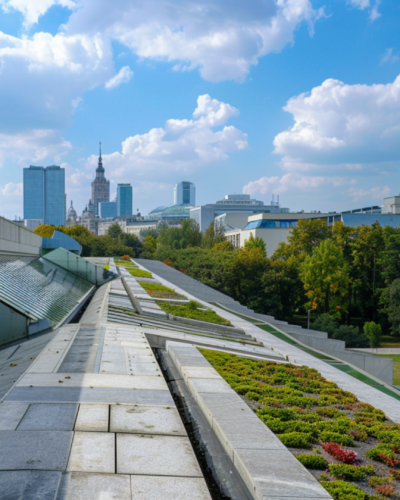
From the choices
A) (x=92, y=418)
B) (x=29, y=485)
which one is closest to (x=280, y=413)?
(x=92, y=418)

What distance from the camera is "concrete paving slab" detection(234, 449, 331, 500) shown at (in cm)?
402

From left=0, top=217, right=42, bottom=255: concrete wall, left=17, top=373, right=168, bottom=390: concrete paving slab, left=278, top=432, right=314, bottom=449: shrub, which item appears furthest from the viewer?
left=0, top=217, right=42, bottom=255: concrete wall

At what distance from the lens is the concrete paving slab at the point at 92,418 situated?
16.9ft

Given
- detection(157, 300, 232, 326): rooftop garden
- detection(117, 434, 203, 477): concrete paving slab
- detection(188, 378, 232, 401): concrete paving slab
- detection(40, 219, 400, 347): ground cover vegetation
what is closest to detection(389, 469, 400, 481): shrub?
detection(117, 434, 203, 477): concrete paving slab

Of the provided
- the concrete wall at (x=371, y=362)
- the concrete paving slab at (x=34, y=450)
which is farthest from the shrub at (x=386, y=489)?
the concrete wall at (x=371, y=362)

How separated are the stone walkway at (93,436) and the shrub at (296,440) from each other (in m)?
1.27

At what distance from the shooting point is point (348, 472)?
480 cm

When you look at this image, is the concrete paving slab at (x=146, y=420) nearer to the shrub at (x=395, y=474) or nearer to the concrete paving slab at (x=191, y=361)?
the shrub at (x=395, y=474)

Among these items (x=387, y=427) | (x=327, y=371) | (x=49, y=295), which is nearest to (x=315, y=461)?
(x=387, y=427)

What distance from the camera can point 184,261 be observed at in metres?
54.6

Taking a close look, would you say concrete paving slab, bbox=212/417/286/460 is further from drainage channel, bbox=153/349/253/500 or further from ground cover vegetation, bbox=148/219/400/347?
ground cover vegetation, bbox=148/219/400/347

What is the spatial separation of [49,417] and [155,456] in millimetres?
1558

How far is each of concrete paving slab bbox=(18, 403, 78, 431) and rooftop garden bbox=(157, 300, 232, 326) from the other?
11.2 meters

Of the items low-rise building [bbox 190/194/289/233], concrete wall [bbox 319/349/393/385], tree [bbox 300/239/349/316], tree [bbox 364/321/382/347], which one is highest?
low-rise building [bbox 190/194/289/233]
